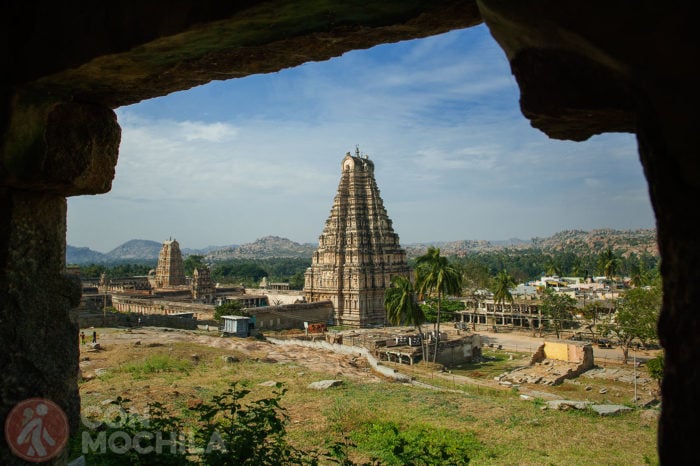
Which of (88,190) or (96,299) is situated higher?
(88,190)

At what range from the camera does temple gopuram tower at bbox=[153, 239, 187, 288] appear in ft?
211

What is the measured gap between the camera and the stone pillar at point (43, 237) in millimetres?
2787

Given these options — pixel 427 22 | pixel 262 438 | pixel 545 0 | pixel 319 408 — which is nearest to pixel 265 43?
pixel 427 22

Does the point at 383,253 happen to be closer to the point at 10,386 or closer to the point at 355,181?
the point at 355,181

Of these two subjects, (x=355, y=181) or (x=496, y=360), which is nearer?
(x=496, y=360)

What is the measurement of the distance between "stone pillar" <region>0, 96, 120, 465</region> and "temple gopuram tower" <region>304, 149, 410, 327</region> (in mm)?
39768

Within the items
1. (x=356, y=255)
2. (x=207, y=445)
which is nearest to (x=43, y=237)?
(x=207, y=445)

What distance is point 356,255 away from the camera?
43750 millimetres

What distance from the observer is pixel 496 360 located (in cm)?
2997

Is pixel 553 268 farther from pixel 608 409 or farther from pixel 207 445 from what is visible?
pixel 207 445

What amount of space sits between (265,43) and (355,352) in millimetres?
22725

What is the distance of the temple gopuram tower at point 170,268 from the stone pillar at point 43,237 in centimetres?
6366

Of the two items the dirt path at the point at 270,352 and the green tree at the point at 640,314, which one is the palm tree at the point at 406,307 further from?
the green tree at the point at 640,314

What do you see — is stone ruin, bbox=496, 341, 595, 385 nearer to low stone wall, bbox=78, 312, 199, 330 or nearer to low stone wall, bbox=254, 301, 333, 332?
low stone wall, bbox=78, 312, 199, 330
